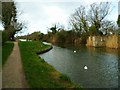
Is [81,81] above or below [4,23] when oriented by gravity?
below

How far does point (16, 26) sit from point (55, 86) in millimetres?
48540

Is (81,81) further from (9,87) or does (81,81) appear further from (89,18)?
(89,18)

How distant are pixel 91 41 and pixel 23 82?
44.5 metres

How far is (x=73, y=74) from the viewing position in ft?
49.8

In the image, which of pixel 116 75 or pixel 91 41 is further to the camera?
pixel 91 41

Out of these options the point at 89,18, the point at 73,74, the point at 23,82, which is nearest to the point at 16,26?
the point at 89,18

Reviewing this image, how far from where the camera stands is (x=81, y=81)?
1304 centimetres

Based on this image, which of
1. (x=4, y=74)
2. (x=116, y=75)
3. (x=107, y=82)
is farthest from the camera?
(x=116, y=75)

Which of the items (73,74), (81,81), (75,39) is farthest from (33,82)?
(75,39)

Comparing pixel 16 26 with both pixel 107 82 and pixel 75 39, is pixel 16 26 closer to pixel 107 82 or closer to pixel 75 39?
pixel 75 39

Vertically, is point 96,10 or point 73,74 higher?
point 96,10

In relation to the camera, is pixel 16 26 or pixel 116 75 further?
pixel 16 26

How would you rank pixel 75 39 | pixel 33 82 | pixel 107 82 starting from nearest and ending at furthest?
pixel 33 82
pixel 107 82
pixel 75 39

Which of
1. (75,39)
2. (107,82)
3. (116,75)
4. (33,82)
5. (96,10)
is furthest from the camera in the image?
(75,39)
